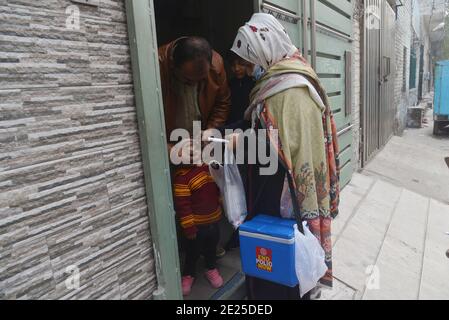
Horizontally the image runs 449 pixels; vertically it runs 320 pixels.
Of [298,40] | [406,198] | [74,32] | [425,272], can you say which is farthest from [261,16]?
[406,198]

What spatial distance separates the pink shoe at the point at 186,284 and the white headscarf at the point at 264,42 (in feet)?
4.67

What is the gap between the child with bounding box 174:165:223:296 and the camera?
2.18 meters

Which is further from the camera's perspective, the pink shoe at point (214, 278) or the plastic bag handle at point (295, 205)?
the pink shoe at point (214, 278)

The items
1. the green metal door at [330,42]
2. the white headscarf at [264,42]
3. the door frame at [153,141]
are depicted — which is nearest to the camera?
the door frame at [153,141]

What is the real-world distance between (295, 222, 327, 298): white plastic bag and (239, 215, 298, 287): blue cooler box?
0.10 feet

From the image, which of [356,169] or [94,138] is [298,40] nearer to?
[94,138]

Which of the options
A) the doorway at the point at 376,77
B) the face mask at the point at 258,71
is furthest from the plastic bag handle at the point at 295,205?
the doorway at the point at 376,77

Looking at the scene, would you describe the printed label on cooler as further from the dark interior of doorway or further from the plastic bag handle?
the dark interior of doorway

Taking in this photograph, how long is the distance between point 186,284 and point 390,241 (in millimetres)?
2179

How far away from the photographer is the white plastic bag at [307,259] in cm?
177

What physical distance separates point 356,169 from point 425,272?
282 centimetres

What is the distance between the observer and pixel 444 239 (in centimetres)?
361

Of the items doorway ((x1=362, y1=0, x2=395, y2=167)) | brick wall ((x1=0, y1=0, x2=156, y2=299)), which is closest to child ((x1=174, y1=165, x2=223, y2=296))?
brick wall ((x1=0, y1=0, x2=156, y2=299))

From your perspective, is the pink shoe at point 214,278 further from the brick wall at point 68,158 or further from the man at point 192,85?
the man at point 192,85
